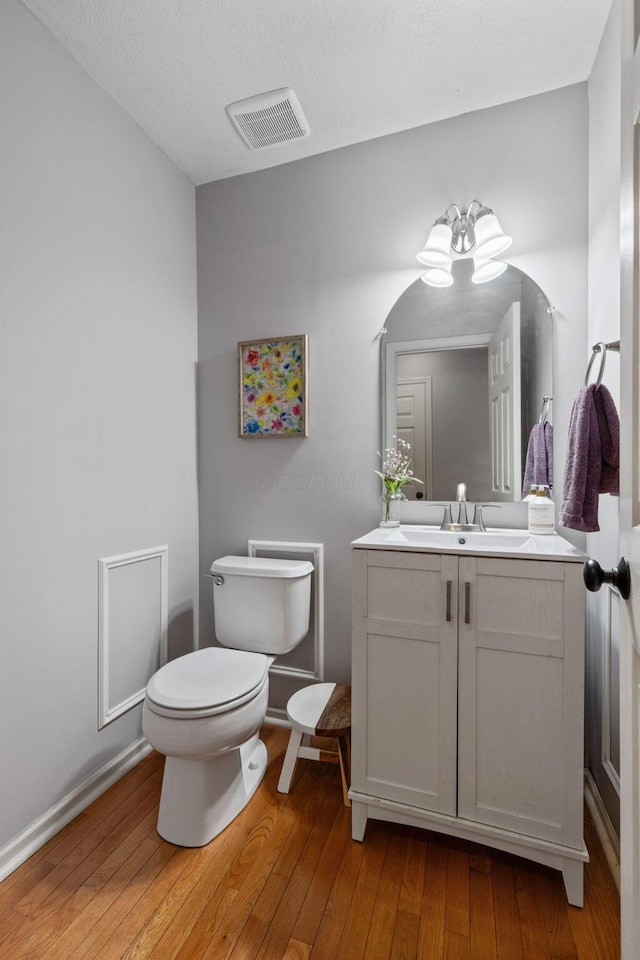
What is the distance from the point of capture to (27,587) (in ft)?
4.57

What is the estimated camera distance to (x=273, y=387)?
2.07 meters

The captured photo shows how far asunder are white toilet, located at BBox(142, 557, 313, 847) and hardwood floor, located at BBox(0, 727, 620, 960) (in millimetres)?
84

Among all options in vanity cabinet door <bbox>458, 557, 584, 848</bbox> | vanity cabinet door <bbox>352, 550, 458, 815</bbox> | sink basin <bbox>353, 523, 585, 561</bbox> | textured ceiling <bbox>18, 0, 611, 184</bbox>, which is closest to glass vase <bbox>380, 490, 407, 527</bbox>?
sink basin <bbox>353, 523, 585, 561</bbox>

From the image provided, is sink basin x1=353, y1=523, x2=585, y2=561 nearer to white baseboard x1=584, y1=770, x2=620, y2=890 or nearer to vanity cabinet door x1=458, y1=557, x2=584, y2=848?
vanity cabinet door x1=458, y1=557, x2=584, y2=848

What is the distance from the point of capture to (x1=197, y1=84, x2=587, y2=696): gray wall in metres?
1.67

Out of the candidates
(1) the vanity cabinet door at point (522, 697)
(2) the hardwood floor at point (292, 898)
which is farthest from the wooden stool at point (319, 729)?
(1) the vanity cabinet door at point (522, 697)

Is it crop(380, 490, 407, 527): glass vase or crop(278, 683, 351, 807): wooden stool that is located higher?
crop(380, 490, 407, 527): glass vase

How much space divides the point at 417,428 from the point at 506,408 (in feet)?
1.11

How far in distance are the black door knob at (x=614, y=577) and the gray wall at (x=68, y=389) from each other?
4.83 feet

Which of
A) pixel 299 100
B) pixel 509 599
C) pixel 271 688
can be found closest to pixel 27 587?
pixel 271 688

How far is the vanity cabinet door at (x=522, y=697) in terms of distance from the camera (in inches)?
48.0

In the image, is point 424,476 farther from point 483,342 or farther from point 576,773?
point 576,773

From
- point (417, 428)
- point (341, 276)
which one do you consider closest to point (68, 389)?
point (341, 276)

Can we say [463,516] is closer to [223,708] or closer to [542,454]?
[542,454]
